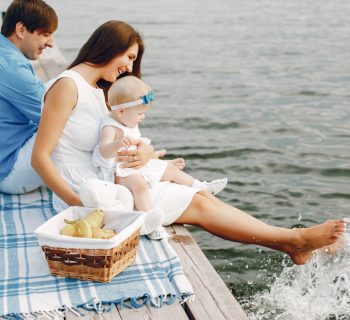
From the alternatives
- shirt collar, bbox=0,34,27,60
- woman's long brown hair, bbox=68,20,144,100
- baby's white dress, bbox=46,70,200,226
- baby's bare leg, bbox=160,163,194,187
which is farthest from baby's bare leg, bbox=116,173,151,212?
shirt collar, bbox=0,34,27,60

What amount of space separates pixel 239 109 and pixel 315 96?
3.74 ft

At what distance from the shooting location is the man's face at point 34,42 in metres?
4.59

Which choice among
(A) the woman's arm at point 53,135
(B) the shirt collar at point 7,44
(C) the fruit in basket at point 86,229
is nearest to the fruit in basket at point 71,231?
(C) the fruit in basket at point 86,229

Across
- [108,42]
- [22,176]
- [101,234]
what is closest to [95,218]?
[101,234]

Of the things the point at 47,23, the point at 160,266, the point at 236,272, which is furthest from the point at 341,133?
the point at 160,266

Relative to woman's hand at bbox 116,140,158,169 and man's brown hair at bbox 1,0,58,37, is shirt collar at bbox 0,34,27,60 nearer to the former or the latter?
man's brown hair at bbox 1,0,58,37

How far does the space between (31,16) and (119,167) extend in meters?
1.22

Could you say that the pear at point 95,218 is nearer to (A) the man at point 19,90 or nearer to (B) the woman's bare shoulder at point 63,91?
(B) the woman's bare shoulder at point 63,91

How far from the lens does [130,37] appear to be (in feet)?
13.3

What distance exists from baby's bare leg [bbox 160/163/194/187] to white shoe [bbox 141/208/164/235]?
0.50m

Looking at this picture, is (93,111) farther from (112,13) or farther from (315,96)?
(112,13)

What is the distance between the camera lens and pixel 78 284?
10.9ft

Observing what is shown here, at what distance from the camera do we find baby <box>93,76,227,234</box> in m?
3.91

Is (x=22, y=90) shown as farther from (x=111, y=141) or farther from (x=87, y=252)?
(x=87, y=252)
